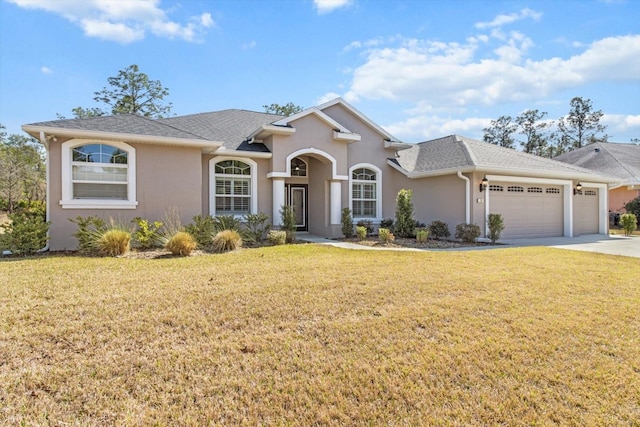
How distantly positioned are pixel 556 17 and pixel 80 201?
16.2 m

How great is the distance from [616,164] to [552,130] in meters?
20.9

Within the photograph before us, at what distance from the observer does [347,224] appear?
15.5 meters

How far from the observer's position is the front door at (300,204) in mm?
17794

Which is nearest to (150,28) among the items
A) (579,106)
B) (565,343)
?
(565,343)

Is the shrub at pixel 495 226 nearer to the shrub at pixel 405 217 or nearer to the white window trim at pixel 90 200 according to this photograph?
the shrub at pixel 405 217

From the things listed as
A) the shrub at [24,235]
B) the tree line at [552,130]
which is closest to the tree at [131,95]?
the shrub at [24,235]

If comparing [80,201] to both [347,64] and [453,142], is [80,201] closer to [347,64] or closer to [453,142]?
[347,64]

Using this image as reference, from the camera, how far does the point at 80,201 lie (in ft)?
37.8

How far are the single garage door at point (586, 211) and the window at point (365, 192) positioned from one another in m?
10.1

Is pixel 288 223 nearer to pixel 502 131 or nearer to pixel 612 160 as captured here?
pixel 612 160

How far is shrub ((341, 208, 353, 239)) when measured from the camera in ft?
50.7

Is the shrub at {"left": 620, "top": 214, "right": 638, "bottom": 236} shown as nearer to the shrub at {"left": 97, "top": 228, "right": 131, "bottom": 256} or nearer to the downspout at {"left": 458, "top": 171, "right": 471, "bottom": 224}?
the downspout at {"left": 458, "top": 171, "right": 471, "bottom": 224}

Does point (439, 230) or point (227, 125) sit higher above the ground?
point (227, 125)

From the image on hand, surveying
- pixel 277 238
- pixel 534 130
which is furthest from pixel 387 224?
pixel 534 130
